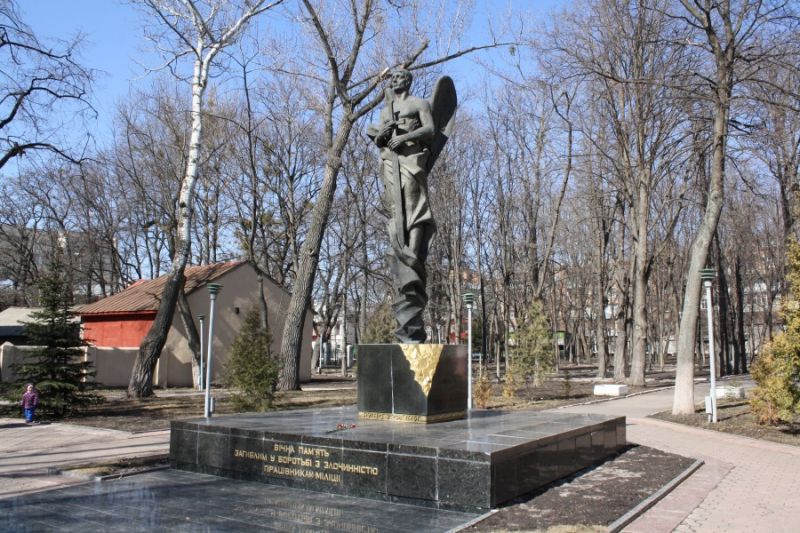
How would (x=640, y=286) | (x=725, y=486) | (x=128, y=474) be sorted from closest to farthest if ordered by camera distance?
(x=725, y=486), (x=128, y=474), (x=640, y=286)

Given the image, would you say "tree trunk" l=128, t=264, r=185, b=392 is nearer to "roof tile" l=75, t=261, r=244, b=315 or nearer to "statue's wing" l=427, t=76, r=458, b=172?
"roof tile" l=75, t=261, r=244, b=315

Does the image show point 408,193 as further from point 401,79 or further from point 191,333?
point 191,333

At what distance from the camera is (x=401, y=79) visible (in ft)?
33.4

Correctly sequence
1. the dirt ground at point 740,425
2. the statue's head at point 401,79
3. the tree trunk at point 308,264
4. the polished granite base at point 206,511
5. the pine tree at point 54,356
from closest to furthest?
the polished granite base at point 206,511 → the statue's head at point 401,79 → the dirt ground at point 740,425 → the pine tree at point 54,356 → the tree trunk at point 308,264

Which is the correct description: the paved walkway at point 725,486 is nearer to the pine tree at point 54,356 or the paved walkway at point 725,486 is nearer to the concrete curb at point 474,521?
the concrete curb at point 474,521

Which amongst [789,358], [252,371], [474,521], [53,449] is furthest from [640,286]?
[474,521]

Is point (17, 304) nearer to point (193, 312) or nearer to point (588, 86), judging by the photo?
point (193, 312)

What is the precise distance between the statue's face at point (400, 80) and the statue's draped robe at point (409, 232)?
Result: 99 cm

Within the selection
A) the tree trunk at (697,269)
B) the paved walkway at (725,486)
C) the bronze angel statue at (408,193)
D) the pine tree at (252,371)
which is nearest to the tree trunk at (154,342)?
the pine tree at (252,371)

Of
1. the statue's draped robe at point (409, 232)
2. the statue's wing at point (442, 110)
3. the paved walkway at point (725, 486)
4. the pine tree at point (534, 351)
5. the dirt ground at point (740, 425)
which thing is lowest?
the dirt ground at point (740, 425)

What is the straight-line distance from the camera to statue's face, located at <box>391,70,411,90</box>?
10.2 metres

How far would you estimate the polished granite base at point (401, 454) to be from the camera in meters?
6.66

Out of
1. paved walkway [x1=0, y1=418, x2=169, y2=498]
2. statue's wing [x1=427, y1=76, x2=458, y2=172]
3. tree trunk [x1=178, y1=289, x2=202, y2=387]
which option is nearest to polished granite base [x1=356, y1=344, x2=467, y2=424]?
statue's wing [x1=427, y1=76, x2=458, y2=172]

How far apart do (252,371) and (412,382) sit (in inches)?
280
